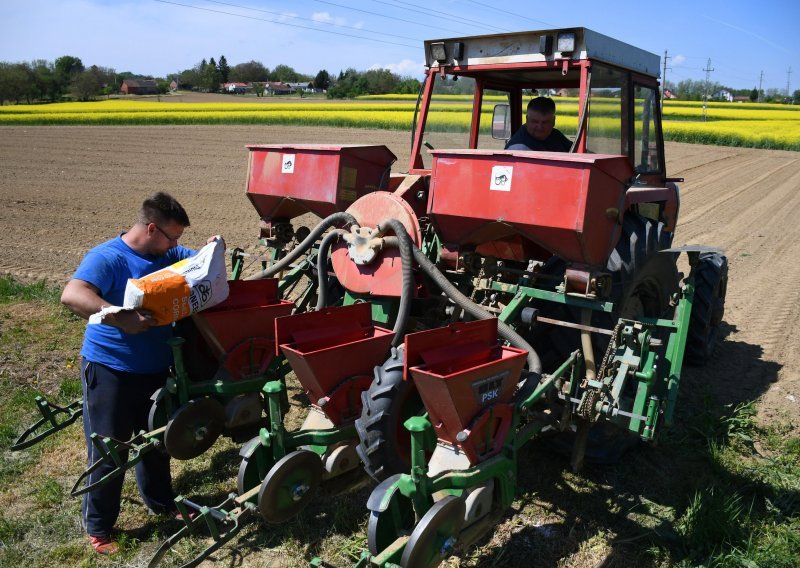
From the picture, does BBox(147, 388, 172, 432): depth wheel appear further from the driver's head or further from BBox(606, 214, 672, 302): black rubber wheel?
the driver's head

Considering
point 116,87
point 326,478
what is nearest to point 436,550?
point 326,478

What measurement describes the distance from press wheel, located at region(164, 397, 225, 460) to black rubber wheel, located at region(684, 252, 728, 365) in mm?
3705

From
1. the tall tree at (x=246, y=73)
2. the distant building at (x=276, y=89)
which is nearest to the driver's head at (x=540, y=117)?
the distant building at (x=276, y=89)

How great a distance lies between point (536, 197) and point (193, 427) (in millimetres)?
2077

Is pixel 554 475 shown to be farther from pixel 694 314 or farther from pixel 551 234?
pixel 694 314

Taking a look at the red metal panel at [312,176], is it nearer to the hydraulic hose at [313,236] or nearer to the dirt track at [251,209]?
the hydraulic hose at [313,236]

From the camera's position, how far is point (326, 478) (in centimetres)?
326

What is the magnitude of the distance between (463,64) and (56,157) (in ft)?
68.7

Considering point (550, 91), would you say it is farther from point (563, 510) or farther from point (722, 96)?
point (722, 96)

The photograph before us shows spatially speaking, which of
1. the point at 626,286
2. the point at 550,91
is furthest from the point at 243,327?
the point at 550,91

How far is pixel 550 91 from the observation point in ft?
16.9

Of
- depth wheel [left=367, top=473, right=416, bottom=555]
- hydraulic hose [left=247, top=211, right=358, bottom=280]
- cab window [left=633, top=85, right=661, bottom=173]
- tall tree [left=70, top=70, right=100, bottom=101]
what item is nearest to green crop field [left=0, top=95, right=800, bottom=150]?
tall tree [left=70, top=70, right=100, bottom=101]

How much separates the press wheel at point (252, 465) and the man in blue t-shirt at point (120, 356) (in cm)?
73

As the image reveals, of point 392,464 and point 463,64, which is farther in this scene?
point 463,64
